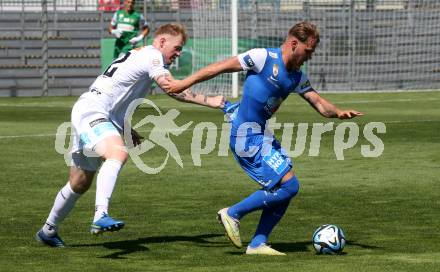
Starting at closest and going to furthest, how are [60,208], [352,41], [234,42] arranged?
[60,208] → [234,42] → [352,41]

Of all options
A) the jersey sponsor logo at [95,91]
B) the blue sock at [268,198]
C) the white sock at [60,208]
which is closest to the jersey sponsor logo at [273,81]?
the blue sock at [268,198]

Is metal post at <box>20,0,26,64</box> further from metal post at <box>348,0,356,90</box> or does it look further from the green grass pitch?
the green grass pitch

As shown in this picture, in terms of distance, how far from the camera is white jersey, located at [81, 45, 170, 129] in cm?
920

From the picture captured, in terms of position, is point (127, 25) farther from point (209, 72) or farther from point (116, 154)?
point (209, 72)

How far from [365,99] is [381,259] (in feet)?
74.8

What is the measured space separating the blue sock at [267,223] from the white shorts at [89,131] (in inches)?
55.8

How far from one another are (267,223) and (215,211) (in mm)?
2395

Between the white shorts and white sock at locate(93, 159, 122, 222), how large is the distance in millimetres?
232

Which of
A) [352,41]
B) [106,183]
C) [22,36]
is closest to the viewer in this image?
[106,183]

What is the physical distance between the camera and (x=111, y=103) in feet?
30.4

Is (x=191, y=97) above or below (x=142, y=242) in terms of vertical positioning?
above

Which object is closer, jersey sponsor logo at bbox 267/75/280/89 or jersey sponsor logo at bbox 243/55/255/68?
jersey sponsor logo at bbox 243/55/255/68

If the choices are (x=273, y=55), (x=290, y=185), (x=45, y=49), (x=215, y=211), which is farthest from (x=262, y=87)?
(x=45, y=49)

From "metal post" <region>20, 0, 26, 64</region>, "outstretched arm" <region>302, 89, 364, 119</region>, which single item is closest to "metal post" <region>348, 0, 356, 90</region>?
"metal post" <region>20, 0, 26, 64</region>
